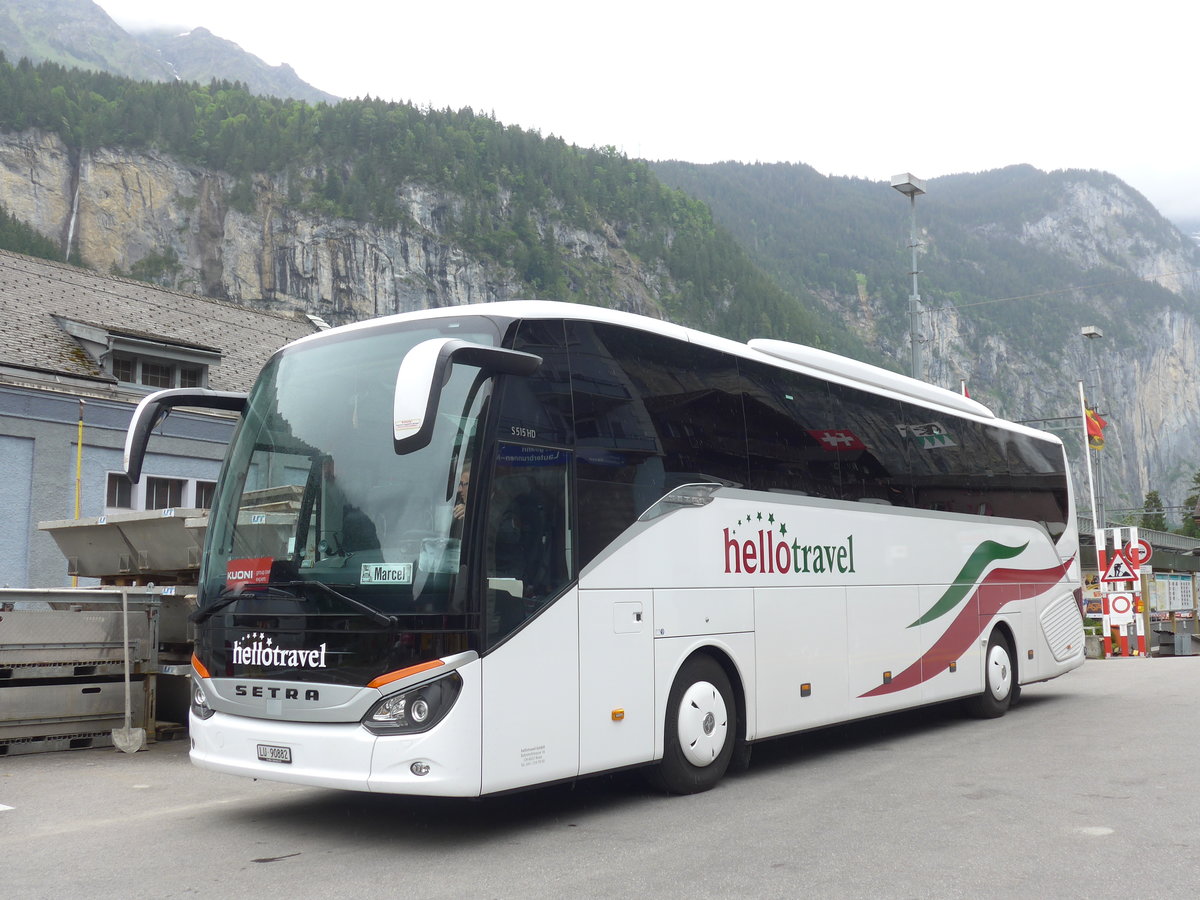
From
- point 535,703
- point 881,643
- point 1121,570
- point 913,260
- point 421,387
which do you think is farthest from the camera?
point 1121,570

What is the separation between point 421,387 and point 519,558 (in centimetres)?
144

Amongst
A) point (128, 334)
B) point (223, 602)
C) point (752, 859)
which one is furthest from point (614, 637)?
point (128, 334)

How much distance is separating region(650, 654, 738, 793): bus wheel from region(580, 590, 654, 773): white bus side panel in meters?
0.36

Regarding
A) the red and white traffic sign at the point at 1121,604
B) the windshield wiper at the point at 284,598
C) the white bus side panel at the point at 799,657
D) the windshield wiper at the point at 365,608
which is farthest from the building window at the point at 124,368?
the red and white traffic sign at the point at 1121,604

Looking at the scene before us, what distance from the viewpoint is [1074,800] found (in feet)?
24.5

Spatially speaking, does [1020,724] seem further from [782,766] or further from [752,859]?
[752,859]

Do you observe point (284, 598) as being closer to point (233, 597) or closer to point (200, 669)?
point (233, 597)

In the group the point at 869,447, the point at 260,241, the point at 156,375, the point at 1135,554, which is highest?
the point at 260,241

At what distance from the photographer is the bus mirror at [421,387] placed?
17.8 feet

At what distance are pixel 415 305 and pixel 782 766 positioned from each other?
13095 centimetres

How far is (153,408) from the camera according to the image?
7.90 m

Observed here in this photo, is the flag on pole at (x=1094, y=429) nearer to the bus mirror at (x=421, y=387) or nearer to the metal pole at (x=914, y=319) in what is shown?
the metal pole at (x=914, y=319)

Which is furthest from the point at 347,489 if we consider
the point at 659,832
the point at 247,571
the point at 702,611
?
the point at 702,611

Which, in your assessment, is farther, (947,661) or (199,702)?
(947,661)
